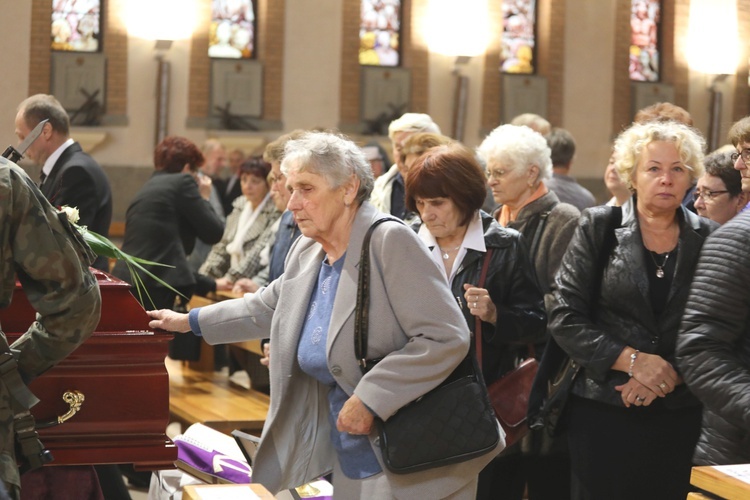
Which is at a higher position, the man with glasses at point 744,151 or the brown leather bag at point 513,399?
the man with glasses at point 744,151

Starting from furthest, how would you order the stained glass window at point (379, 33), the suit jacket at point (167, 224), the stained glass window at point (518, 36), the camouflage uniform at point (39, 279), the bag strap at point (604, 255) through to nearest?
the stained glass window at point (518, 36) → the stained glass window at point (379, 33) → the suit jacket at point (167, 224) → the bag strap at point (604, 255) → the camouflage uniform at point (39, 279)

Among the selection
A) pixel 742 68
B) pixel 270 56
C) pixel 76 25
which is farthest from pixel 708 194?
pixel 742 68

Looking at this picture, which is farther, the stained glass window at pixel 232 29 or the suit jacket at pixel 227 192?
the stained glass window at pixel 232 29

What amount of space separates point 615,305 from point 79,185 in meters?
3.22

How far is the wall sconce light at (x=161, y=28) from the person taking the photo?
48.5 feet

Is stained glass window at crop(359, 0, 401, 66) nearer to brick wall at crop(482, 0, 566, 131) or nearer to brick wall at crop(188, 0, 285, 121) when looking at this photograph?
brick wall at crop(188, 0, 285, 121)

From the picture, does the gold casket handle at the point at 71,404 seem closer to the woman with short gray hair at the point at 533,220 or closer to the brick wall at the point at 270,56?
the woman with short gray hair at the point at 533,220

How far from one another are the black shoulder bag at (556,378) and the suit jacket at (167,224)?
325cm

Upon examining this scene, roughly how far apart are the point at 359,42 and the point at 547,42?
2965mm

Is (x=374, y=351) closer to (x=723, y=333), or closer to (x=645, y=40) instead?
(x=723, y=333)

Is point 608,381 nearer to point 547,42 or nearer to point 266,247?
point 266,247

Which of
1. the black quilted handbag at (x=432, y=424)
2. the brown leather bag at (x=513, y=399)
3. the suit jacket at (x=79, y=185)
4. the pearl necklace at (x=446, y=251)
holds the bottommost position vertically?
the brown leather bag at (x=513, y=399)

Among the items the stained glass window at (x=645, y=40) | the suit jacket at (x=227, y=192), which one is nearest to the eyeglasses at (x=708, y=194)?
the suit jacket at (x=227, y=192)

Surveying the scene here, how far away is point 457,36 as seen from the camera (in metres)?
16.4
